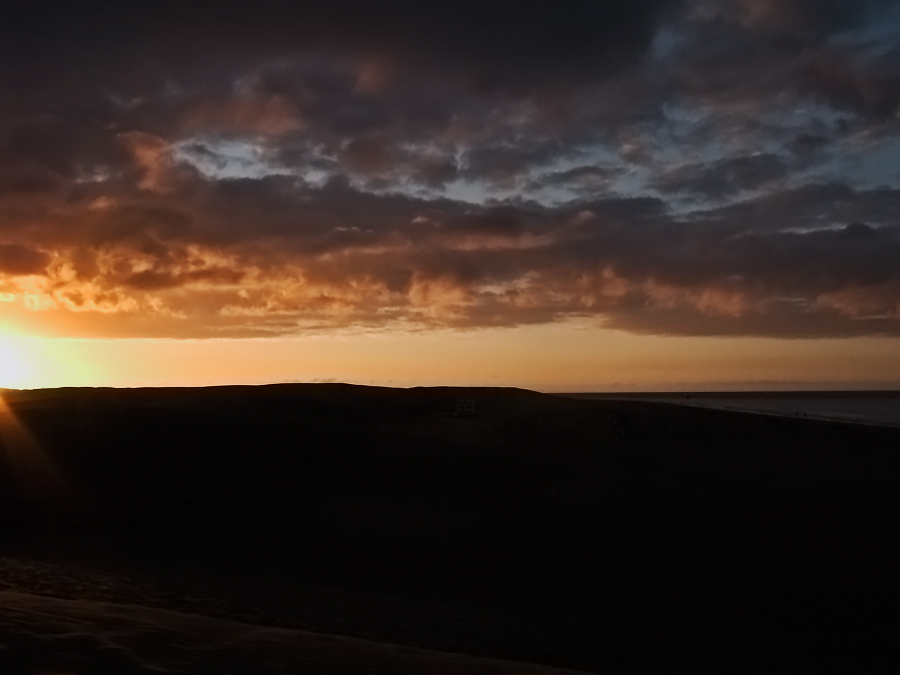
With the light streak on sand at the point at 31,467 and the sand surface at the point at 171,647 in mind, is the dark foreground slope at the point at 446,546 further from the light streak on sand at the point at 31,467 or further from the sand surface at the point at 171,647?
the light streak on sand at the point at 31,467

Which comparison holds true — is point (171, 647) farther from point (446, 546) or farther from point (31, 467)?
point (31, 467)

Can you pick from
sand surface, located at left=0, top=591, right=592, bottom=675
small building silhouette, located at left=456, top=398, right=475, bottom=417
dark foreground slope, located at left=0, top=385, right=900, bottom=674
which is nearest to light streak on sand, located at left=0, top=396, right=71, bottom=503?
Answer: dark foreground slope, located at left=0, top=385, right=900, bottom=674

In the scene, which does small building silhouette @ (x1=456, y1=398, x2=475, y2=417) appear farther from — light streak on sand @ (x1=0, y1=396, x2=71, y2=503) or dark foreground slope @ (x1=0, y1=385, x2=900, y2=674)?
light streak on sand @ (x1=0, y1=396, x2=71, y2=503)

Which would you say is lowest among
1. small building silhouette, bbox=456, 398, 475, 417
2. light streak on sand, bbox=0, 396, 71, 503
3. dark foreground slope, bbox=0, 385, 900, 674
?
dark foreground slope, bbox=0, 385, 900, 674

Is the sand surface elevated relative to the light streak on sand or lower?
lower

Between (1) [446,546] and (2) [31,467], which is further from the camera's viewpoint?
(2) [31,467]

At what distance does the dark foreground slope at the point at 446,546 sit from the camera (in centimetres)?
1152

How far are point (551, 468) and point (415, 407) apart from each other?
28458 mm

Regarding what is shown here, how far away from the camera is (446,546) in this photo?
16.6 metres

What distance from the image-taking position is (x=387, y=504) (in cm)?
2000

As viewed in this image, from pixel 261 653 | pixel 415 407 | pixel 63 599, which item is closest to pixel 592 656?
pixel 261 653

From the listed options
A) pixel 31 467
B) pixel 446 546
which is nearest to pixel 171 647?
pixel 446 546

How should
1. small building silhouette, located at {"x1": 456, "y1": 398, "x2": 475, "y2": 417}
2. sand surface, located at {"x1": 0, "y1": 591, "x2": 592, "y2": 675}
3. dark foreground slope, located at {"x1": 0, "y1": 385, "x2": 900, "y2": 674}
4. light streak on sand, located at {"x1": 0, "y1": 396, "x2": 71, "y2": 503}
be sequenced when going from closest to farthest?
sand surface, located at {"x1": 0, "y1": 591, "x2": 592, "y2": 675}
dark foreground slope, located at {"x1": 0, "y1": 385, "x2": 900, "y2": 674}
light streak on sand, located at {"x1": 0, "y1": 396, "x2": 71, "y2": 503}
small building silhouette, located at {"x1": 456, "y1": 398, "x2": 475, "y2": 417}

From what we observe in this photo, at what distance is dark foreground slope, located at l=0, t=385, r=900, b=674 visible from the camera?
11.5 meters
